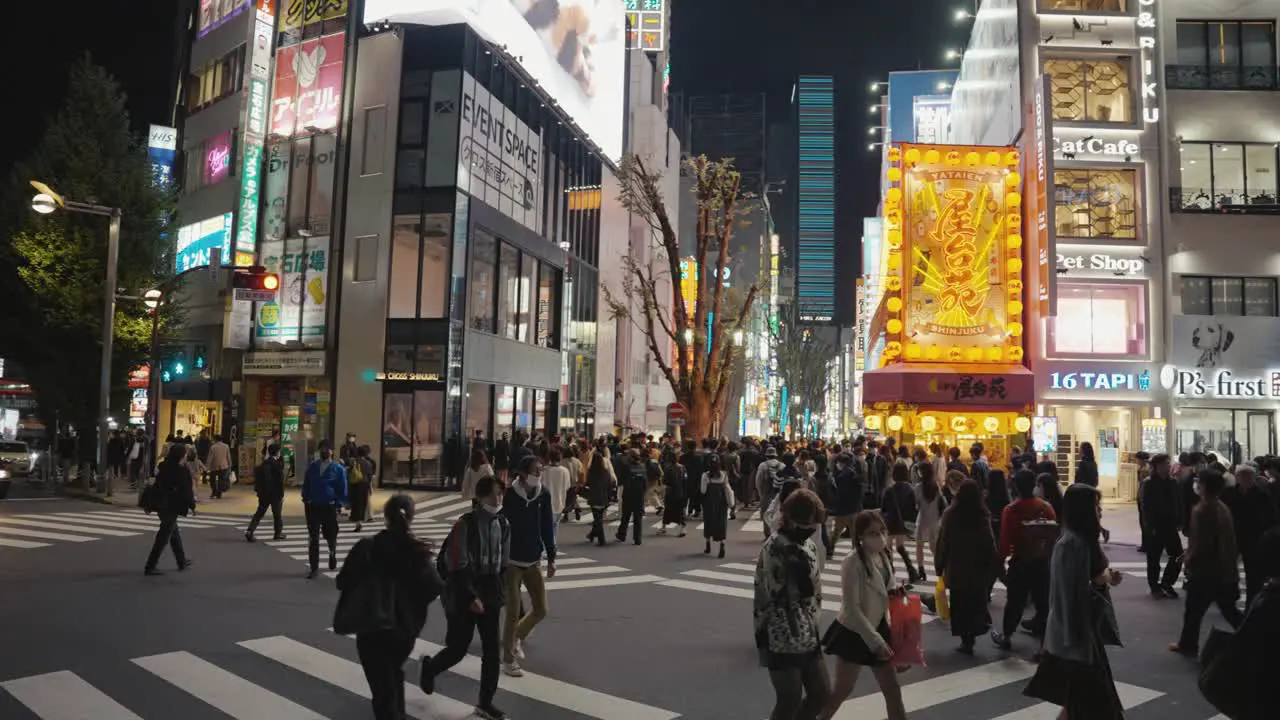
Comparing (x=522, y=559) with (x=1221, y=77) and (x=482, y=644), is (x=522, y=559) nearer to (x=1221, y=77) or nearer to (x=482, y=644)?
(x=482, y=644)

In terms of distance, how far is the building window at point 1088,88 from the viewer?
27.9 m

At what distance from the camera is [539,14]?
34.2m

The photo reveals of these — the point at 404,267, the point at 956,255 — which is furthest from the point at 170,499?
the point at 956,255

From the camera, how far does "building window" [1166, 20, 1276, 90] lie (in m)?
27.2

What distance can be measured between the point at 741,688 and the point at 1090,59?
91.6 feet

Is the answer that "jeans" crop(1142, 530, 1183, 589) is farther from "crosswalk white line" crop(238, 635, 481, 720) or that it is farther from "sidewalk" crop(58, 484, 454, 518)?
"sidewalk" crop(58, 484, 454, 518)

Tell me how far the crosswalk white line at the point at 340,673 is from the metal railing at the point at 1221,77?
29.8 metres

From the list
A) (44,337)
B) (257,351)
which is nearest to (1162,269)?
(257,351)

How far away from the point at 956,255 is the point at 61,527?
25.7m

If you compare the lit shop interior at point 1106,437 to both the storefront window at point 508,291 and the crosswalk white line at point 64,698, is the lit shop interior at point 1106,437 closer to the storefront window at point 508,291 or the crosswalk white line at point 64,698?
the storefront window at point 508,291

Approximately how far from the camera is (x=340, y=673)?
23.4 feet

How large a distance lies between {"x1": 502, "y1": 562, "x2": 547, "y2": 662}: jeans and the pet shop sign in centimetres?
2507

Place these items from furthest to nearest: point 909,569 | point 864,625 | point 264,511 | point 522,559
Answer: point 264,511 < point 909,569 < point 522,559 < point 864,625

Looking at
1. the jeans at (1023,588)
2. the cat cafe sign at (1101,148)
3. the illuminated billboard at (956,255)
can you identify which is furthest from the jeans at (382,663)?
the cat cafe sign at (1101,148)
